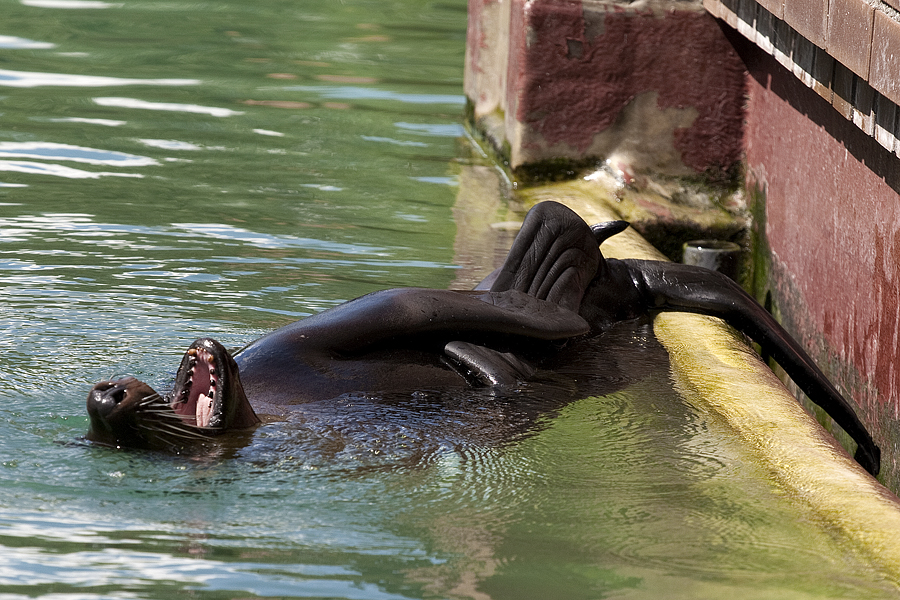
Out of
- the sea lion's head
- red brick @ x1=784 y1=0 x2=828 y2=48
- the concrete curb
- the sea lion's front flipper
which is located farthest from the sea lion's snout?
red brick @ x1=784 y1=0 x2=828 y2=48

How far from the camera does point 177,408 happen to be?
3584 mm

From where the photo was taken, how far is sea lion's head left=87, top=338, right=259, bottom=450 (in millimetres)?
3309

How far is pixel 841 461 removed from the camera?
357cm

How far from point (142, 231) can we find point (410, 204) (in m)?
1.58

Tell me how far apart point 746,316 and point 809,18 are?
135cm

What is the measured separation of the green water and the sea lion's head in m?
0.06

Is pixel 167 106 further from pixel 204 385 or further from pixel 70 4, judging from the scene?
pixel 204 385

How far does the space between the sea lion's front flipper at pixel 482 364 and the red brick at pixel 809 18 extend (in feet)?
6.11

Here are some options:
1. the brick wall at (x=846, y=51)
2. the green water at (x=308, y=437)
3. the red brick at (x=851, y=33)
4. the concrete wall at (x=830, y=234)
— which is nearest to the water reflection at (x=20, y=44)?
the green water at (x=308, y=437)

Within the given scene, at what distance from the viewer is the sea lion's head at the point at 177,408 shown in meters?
3.31

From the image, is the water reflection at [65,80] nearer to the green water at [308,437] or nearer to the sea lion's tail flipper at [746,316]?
the green water at [308,437]

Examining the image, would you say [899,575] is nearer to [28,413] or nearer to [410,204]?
[28,413]

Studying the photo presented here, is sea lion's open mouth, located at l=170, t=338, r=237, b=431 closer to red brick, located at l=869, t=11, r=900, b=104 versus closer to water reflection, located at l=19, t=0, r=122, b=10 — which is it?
red brick, located at l=869, t=11, r=900, b=104

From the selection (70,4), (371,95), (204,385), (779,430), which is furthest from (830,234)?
(70,4)
